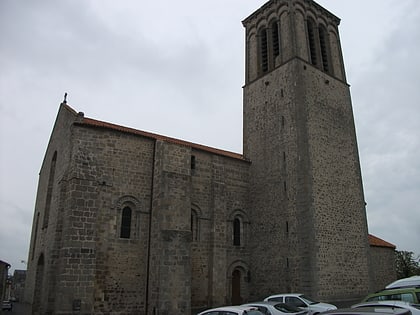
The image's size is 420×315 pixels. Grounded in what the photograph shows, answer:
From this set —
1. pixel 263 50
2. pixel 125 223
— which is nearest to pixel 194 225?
pixel 125 223

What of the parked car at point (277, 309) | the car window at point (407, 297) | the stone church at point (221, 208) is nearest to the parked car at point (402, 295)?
the car window at point (407, 297)

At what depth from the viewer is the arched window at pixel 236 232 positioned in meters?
20.8

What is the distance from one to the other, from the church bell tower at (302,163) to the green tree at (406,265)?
19.4 meters

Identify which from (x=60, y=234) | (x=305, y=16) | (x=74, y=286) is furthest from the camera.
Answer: (x=305, y=16)

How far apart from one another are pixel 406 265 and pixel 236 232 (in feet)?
83.0

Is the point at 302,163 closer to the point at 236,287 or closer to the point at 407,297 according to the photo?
the point at 236,287

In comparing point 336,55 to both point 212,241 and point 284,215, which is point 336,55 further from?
point 212,241

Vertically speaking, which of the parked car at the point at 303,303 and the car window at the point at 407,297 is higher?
the car window at the point at 407,297

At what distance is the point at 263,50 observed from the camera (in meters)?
25.6

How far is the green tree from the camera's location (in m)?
35.9

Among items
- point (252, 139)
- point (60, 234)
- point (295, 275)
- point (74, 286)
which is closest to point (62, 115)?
point (60, 234)

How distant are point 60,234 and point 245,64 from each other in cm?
1694

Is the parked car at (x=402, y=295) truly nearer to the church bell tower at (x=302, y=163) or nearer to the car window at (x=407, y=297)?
the car window at (x=407, y=297)

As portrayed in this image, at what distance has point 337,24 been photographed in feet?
90.0
